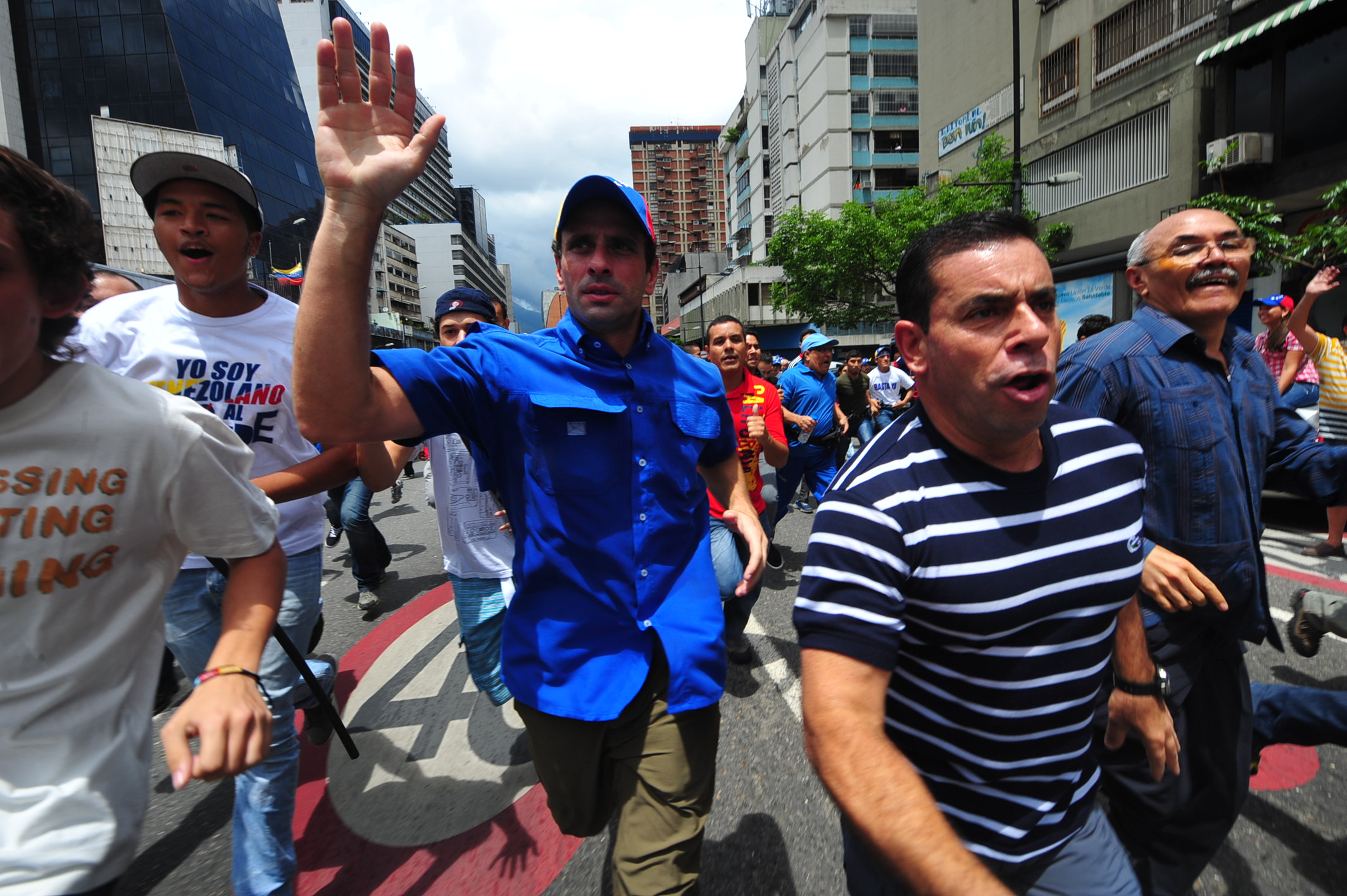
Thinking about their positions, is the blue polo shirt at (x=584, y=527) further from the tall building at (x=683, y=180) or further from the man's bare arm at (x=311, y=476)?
the tall building at (x=683, y=180)

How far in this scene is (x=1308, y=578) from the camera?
5027mm

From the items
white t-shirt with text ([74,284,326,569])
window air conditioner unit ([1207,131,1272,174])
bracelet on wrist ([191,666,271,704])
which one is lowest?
bracelet on wrist ([191,666,271,704])

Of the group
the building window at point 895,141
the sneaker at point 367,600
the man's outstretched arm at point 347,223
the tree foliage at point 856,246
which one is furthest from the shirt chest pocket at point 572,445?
the building window at point 895,141

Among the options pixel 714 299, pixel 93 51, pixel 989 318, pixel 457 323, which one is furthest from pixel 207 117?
pixel 989 318

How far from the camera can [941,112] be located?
2947 centimetres

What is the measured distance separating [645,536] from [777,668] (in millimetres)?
2567

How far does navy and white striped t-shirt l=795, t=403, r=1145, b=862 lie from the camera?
1.25 meters

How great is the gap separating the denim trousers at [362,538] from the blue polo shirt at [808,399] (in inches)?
154

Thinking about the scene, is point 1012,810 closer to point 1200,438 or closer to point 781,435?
point 1200,438

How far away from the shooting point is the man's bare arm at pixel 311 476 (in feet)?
6.57

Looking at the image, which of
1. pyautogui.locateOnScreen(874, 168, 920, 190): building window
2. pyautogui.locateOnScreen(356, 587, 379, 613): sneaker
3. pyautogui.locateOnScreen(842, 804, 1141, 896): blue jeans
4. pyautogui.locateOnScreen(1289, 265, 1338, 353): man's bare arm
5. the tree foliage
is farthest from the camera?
pyautogui.locateOnScreen(874, 168, 920, 190): building window

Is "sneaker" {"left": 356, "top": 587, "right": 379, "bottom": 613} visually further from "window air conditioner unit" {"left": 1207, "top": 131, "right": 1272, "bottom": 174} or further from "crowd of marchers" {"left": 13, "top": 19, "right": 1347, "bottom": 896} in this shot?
"window air conditioner unit" {"left": 1207, "top": 131, "right": 1272, "bottom": 174}

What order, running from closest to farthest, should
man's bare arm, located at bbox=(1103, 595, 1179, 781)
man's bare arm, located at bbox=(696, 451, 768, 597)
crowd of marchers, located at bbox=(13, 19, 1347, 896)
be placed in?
crowd of marchers, located at bbox=(13, 19, 1347, 896)
man's bare arm, located at bbox=(1103, 595, 1179, 781)
man's bare arm, located at bbox=(696, 451, 768, 597)

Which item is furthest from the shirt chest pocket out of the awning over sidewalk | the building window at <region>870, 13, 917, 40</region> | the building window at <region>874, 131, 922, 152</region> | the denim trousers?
the building window at <region>870, 13, 917, 40</region>
